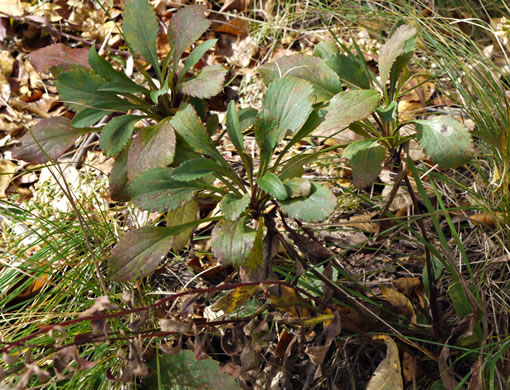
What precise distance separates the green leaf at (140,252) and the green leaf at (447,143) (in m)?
0.63

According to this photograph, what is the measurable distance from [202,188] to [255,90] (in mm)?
1152

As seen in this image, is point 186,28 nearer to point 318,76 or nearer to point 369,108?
point 318,76

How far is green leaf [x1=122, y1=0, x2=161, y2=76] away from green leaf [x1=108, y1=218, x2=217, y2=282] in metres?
0.63

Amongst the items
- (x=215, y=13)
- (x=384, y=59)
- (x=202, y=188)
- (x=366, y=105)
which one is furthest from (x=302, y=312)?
(x=215, y=13)

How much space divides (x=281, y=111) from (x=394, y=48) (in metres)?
0.37

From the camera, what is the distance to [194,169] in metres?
1.25

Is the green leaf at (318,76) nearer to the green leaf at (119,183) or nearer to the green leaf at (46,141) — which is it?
the green leaf at (119,183)

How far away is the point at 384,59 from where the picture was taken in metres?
1.42

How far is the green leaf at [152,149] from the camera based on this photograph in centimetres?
142

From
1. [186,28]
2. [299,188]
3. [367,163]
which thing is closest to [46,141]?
[186,28]

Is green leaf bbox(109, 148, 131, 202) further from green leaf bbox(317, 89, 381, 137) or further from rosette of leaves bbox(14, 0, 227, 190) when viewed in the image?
green leaf bbox(317, 89, 381, 137)

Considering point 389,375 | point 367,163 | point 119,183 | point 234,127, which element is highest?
point 234,127

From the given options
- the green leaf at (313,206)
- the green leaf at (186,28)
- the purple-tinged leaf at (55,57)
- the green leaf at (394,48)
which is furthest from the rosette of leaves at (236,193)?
the purple-tinged leaf at (55,57)

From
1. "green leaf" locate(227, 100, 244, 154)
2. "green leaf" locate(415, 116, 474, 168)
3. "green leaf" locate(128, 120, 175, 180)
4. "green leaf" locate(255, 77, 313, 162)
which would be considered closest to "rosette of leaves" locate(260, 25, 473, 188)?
"green leaf" locate(415, 116, 474, 168)
